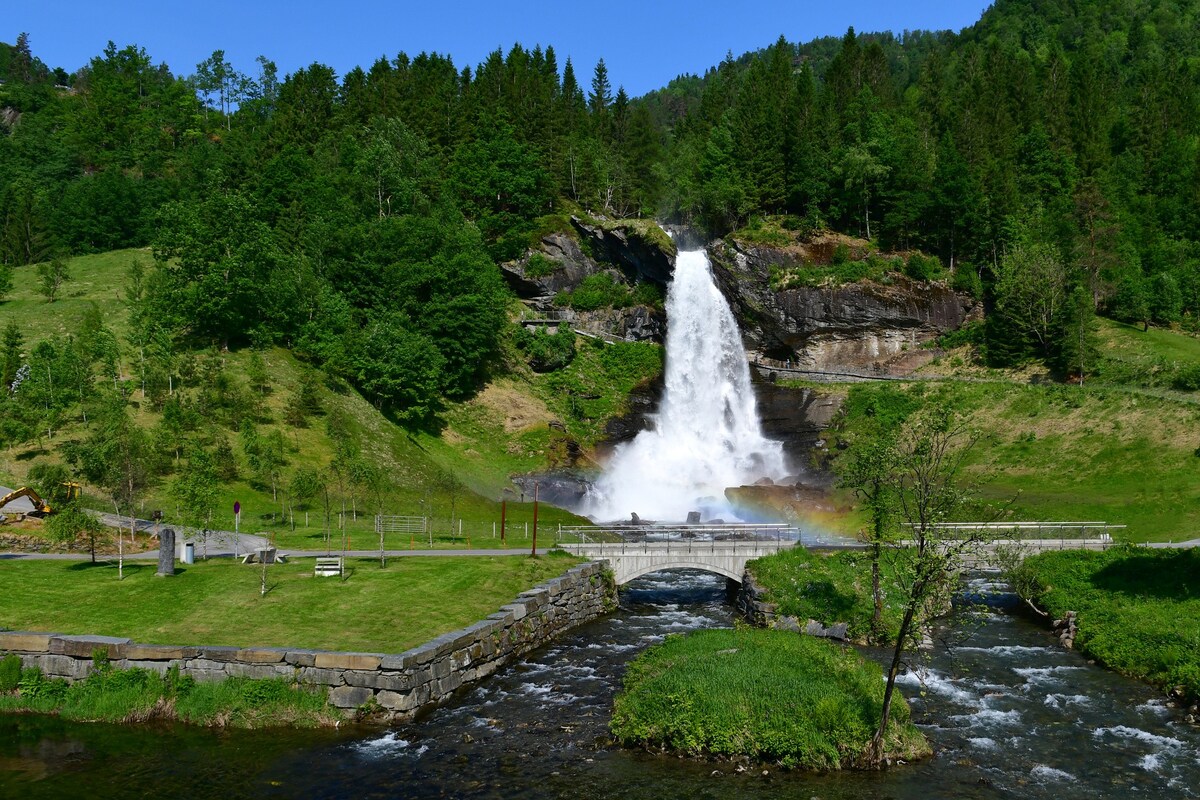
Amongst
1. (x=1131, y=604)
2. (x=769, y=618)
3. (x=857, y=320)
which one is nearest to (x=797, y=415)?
(x=857, y=320)

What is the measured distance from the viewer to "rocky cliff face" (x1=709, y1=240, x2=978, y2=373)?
72438mm

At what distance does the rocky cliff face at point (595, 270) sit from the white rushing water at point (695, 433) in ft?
7.68

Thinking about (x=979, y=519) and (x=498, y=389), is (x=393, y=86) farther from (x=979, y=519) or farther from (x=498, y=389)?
(x=979, y=519)

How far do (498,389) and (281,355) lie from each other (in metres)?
17.1

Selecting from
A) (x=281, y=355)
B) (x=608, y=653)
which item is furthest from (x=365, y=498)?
(x=608, y=653)

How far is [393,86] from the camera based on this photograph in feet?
312

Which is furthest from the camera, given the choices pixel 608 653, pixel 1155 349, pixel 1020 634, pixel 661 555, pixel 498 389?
pixel 498 389

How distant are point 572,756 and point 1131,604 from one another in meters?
22.5

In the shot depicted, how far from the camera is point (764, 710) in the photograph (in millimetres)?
20359

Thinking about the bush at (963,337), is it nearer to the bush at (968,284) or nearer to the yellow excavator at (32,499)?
the bush at (968,284)

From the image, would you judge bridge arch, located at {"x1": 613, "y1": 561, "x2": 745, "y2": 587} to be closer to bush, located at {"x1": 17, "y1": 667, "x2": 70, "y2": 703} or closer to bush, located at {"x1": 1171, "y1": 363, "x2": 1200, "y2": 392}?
bush, located at {"x1": 17, "y1": 667, "x2": 70, "y2": 703}

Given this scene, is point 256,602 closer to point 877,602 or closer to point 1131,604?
point 877,602

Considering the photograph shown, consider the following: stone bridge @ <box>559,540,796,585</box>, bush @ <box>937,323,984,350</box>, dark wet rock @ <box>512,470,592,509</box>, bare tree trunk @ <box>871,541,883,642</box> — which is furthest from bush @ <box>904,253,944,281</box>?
bare tree trunk @ <box>871,541,883,642</box>

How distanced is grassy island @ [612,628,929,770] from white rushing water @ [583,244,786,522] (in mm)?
27517
